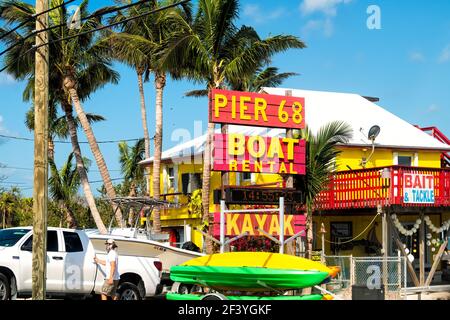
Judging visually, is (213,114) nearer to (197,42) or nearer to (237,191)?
(237,191)

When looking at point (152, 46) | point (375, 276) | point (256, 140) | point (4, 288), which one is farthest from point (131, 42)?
point (4, 288)

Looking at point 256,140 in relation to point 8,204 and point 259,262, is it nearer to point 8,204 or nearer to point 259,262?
point 259,262

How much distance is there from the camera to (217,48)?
101ft

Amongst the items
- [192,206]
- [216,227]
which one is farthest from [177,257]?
[192,206]

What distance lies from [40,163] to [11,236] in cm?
231

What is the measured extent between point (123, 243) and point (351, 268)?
727 centimetres

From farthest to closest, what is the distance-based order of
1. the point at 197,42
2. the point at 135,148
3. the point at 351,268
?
1. the point at 135,148
2. the point at 197,42
3. the point at 351,268

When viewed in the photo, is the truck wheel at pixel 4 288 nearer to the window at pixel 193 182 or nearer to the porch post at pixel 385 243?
the porch post at pixel 385 243

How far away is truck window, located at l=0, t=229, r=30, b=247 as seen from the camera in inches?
741

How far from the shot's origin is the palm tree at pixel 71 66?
3409 cm

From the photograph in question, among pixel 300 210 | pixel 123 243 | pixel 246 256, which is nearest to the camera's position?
pixel 246 256

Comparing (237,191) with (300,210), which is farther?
(300,210)

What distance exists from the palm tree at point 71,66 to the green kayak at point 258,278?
17.1 m
